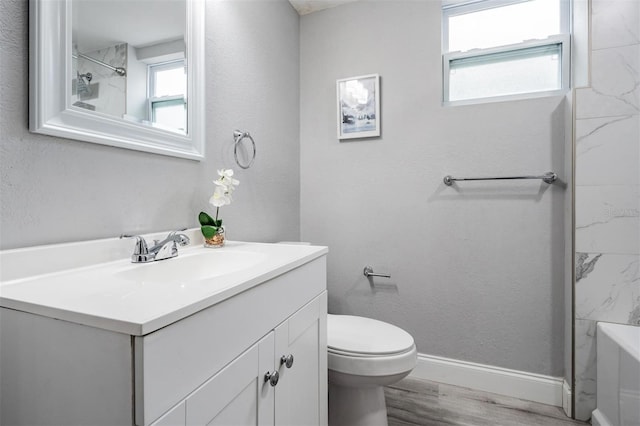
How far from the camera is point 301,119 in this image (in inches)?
86.0

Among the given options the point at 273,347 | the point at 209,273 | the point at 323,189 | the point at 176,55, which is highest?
the point at 176,55

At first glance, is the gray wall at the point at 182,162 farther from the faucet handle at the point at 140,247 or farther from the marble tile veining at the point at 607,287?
the marble tile veining at the point at 607,287

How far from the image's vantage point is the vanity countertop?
48 cm

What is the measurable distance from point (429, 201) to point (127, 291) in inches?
64.3

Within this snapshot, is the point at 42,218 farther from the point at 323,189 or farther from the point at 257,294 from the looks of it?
the point at 323,189

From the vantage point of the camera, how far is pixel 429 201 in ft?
6.12

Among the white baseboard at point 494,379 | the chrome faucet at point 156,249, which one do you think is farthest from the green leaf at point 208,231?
the white baseboard at point 494,379

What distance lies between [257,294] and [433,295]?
1.42m

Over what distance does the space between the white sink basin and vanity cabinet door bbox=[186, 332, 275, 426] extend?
26 cm

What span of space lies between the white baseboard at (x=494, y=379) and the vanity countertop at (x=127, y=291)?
1333mm

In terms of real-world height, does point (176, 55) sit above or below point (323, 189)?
above

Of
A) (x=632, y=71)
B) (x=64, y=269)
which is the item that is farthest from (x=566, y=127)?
(x=64, y=269)

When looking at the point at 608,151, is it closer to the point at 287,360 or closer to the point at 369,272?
the point at 369,272

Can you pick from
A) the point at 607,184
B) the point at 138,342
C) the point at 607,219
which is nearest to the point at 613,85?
the point at 607,184
